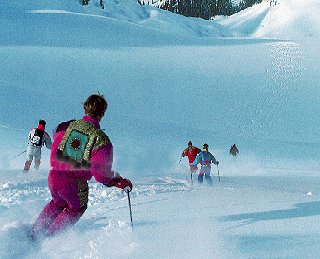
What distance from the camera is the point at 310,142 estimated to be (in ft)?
90.0

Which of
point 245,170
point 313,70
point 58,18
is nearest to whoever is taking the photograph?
point 245,170

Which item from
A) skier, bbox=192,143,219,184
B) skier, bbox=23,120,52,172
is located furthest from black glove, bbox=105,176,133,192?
skier, bbox=23,120,52,172

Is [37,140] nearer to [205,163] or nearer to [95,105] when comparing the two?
[205,163]

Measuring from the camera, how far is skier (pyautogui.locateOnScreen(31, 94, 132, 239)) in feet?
13.9

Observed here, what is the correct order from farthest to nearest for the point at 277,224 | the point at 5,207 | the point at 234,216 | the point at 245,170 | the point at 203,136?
the point at 203,136 < the point at 245,170 < the point at 5,207 < the point at 234,216 < the point at 277,224

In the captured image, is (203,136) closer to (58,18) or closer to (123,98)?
(123,98)

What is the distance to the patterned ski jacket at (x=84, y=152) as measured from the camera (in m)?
4.22

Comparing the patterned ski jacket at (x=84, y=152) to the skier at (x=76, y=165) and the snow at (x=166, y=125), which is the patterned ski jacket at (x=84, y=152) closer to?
the skier at (x=76, y=165)

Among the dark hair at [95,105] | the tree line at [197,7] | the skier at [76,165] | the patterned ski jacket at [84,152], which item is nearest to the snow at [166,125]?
the skier at [76,165]

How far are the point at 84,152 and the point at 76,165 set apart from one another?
16 centimetres

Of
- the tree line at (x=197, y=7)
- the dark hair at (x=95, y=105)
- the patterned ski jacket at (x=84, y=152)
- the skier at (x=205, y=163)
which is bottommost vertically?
the skier at (x=205, y=163)

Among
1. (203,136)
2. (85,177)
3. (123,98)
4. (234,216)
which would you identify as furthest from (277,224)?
(123,98)

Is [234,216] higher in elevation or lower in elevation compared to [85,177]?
lower

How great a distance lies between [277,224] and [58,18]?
61.4 m
